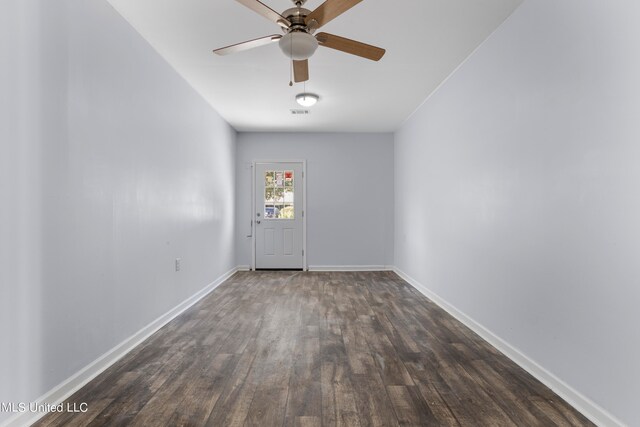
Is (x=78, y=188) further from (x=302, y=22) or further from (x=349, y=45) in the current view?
(x=349, y=45)

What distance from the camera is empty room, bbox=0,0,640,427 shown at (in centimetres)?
158

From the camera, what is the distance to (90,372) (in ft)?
6.59

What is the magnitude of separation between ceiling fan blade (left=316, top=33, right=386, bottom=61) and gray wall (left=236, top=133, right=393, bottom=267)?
3.57 metres

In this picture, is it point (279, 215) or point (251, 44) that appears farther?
point (279, 215)

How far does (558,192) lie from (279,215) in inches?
176

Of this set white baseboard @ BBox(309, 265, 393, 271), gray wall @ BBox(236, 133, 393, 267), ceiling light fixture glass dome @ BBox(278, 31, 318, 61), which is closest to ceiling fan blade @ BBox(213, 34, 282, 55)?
ceiling light fixture glass dome @ BBox(278, 31, 318, 61)

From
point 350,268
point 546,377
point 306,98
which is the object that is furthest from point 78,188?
point 350,268

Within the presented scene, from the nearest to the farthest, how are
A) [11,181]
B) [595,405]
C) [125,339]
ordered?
[11,181] < [595,405] < [125,339]

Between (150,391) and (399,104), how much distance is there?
405 centimetres

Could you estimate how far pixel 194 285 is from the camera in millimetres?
3791

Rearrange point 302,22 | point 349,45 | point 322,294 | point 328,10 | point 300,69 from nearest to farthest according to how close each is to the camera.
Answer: point 328,10 → point 302,22 → point 349,45 → point 300,69 → point 322,294

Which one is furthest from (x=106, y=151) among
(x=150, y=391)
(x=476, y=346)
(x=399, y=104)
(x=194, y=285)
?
(x=399, y=104)

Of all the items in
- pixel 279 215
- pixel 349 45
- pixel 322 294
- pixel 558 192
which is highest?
pixel 349 45

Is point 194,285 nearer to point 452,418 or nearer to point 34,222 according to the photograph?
point 34,222
